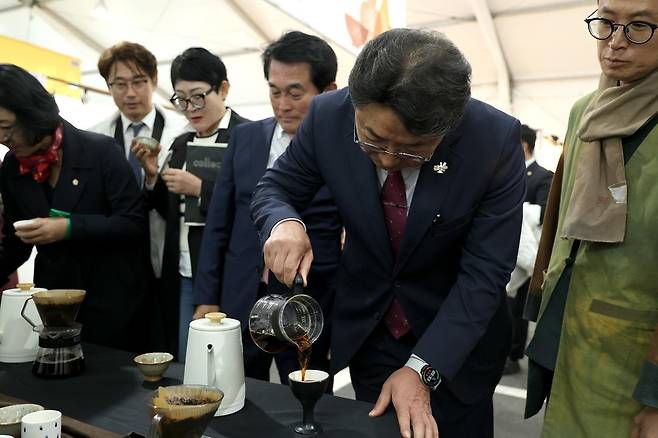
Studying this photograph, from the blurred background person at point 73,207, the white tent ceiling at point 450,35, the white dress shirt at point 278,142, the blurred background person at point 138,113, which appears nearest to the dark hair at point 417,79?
the white dress shirt at point 278,142

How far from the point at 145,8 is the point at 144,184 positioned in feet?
24.8

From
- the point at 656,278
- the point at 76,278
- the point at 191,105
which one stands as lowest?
the point at 76,278

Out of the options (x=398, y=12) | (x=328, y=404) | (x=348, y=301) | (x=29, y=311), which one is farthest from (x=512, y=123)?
(x=398, y=12)

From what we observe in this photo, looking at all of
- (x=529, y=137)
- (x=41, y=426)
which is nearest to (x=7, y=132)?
(x=41, y=426)

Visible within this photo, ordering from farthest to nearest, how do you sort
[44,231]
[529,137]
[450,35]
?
[450,35] < [529,137] < [44,231]

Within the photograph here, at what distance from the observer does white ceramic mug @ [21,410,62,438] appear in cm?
84

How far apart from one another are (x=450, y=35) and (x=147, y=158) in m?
8.31

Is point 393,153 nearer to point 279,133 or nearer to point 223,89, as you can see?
point 279,133

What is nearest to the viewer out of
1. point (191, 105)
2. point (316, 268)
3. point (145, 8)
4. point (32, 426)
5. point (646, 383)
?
point (32, 426)

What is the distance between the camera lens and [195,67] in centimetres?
217

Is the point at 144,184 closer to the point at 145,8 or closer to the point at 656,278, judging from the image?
the point at 656,278

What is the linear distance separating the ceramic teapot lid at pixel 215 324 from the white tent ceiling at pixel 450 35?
6.74m

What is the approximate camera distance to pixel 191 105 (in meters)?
2.19

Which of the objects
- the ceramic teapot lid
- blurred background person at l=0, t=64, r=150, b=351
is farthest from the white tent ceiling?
the ceramic teapot lid
